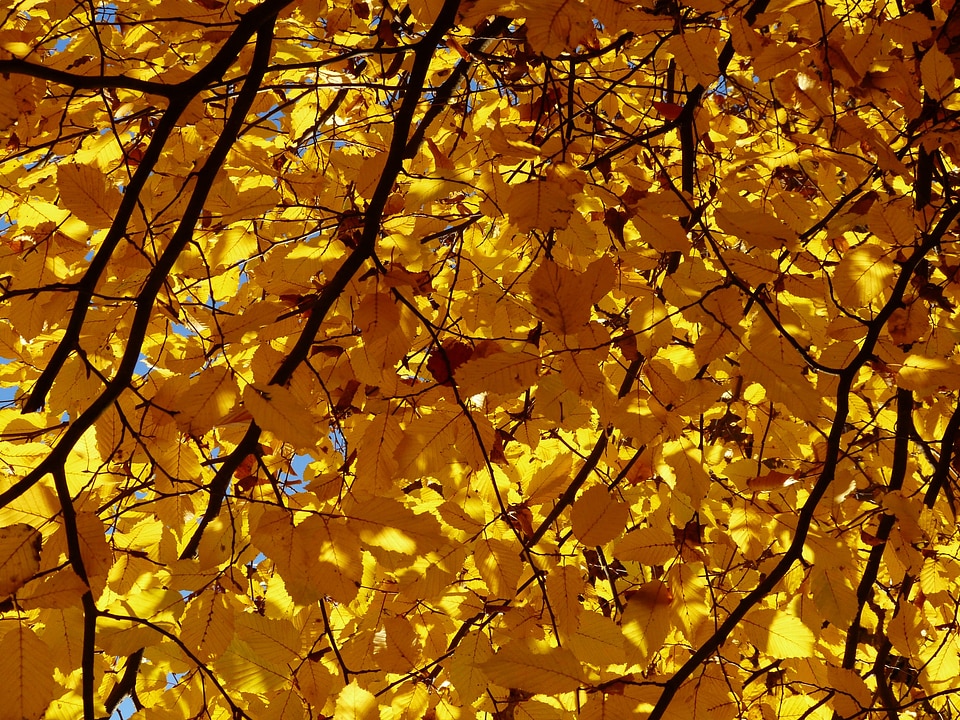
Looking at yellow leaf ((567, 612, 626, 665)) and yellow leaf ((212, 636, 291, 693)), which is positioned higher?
yellow leaf ((212, 636, 291, 693))

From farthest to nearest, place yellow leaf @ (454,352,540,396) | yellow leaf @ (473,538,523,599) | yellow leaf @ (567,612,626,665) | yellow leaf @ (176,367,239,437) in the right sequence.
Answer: yellow leaf @ (473,538,523,599), yellow leaf @ (567,612,626,665), yellow leaf @ (454,352,540,396), yellow leaf @ (176,367,239,437)

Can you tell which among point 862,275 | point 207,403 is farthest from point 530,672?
point 862,275

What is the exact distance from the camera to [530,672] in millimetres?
1134

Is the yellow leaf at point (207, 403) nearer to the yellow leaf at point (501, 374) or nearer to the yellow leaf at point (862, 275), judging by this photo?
the yellow leaf at point (501, 374)

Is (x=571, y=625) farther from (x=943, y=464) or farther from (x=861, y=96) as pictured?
(x=861, y=96)

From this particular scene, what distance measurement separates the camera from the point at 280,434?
1.08m

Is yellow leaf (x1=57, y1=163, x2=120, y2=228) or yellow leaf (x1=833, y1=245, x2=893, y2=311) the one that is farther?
yellow leaf (x1=833, y1=245, x2=893, y2=311)

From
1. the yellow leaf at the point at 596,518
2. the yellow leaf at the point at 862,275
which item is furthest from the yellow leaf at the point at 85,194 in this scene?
the yellow leaf at the point at 862,275

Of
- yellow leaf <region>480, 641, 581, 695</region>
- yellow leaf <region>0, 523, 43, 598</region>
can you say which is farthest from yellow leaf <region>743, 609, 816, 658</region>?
yellow leaf <region>0, 523, 43, 598</region>

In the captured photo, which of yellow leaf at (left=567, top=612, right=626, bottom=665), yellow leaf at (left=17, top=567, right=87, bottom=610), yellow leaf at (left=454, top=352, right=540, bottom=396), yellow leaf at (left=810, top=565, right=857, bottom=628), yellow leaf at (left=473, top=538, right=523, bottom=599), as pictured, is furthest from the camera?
yellow leaf at (left=810, top=565, right=857, bottom=628)

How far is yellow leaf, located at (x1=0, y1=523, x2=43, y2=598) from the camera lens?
1.06 metres

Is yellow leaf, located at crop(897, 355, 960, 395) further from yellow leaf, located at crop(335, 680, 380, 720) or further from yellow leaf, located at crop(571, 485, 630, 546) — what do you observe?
A: yellow leaf, located at crop(335, 680, 380, 720)

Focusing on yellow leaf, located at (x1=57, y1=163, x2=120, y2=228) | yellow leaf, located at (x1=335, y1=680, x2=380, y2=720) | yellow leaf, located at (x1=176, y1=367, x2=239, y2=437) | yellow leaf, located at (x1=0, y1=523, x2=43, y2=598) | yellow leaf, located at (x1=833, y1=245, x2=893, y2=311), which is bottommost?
yellow leaf, located at (x1=335, y1=680, x2=380, y2=720)

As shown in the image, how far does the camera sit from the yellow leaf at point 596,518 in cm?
135
